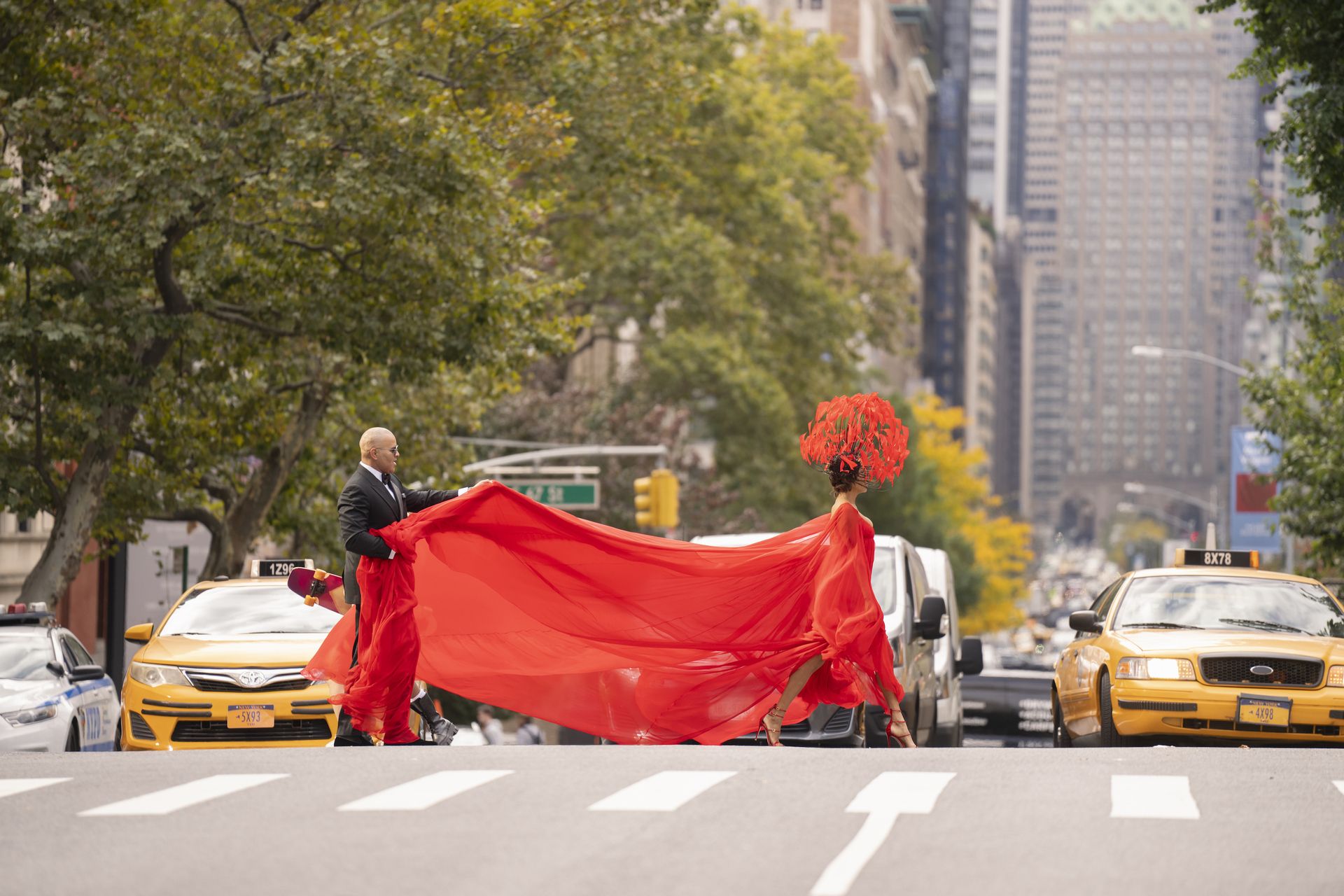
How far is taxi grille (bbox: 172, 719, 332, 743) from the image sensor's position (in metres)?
15.1

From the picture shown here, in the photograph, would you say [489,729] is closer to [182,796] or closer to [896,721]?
[896,721]

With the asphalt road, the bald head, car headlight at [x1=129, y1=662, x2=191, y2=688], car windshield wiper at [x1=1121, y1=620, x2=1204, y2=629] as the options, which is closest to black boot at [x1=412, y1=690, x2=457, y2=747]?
the bald head

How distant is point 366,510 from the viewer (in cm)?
1232

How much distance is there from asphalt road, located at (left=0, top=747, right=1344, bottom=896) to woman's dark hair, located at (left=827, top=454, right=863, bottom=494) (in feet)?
7.60

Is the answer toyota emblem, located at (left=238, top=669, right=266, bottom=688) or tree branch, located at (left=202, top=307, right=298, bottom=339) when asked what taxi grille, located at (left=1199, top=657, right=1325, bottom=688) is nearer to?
A: toyota emblem, located at (left=238, top=669, right=266, bottom=688)

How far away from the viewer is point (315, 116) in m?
20.6

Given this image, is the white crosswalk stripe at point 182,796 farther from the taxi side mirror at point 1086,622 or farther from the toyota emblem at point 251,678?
the taxi side mirror at point 1086,622

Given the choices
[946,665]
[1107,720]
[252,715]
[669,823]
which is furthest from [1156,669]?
[669,823]

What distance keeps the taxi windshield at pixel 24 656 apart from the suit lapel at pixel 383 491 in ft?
15.2

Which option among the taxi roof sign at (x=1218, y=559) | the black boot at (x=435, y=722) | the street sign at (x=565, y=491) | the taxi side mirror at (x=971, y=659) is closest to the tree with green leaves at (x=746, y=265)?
the street sign at (x=565, y=491)

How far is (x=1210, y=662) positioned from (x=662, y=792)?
20.3 ft

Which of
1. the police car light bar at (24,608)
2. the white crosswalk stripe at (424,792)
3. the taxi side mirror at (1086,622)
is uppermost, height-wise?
the taxi side mirror at (1086,622)

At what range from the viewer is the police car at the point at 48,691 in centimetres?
1491

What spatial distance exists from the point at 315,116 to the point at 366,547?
31.0 ft
